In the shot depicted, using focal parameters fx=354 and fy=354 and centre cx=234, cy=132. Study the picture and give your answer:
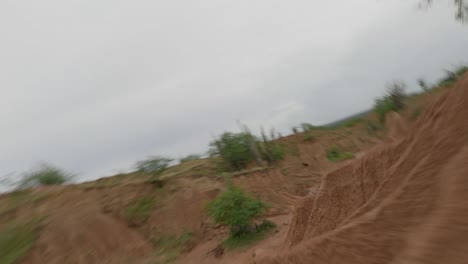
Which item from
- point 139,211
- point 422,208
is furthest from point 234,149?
point 422,208

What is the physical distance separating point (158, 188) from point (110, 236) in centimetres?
280

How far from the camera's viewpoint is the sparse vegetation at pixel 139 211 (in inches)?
445

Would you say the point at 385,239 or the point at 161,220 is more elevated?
the point at 161,220

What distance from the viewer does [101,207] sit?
1113 centimetres

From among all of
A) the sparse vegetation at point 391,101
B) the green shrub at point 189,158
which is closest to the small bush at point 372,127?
the sparse vegetation at point 391,101

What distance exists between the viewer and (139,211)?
11594mm

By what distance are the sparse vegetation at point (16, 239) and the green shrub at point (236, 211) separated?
4.68 metres

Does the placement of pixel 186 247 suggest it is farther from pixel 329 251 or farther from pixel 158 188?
pixel 329 251

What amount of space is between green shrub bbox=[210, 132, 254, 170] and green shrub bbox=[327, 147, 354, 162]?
15.7 feet

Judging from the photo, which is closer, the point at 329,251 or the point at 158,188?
the point at 329,251

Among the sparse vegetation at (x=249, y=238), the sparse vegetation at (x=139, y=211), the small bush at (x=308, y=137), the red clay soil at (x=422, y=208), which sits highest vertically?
the small bush at (x=308, y=137)

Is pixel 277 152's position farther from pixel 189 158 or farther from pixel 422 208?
pixel 422 208

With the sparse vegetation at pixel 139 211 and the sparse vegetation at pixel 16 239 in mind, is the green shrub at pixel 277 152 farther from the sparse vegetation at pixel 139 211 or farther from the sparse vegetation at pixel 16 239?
the sparse vegetation at pixel 16 239

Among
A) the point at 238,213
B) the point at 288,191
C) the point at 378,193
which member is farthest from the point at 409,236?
the point at 288,191
